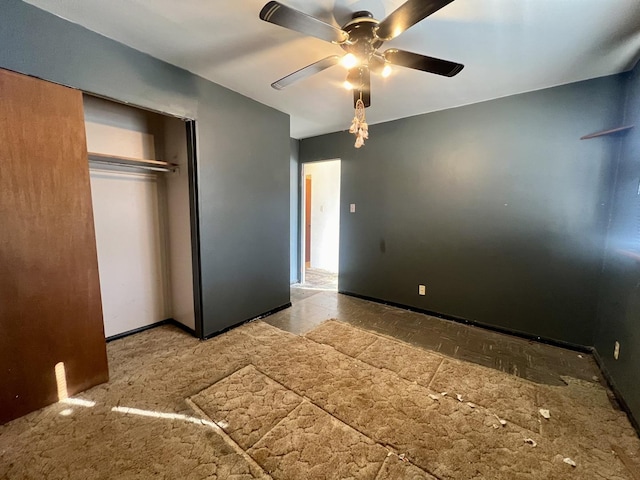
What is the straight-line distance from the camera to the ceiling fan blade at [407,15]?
1110mm

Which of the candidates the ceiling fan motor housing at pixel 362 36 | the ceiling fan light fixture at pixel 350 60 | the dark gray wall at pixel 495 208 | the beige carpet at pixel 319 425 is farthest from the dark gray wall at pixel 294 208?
the ceiling fan motor housing at pixel 362 36

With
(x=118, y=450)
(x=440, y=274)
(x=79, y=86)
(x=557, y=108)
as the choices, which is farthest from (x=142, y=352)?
(x=557, y=108)

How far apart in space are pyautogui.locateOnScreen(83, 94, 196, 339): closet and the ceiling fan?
5.28 feet

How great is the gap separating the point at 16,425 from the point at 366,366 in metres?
2.27

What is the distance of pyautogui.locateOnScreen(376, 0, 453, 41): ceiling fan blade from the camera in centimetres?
111

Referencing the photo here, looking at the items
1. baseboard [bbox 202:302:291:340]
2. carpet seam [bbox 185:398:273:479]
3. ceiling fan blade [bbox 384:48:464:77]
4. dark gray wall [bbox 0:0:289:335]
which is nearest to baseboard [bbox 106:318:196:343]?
baseboard [bbox 202:302:291:340]

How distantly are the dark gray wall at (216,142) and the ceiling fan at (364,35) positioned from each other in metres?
1.06

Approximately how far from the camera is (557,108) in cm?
247

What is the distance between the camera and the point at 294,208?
4586 mm

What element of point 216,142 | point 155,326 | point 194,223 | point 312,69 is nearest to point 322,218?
point 216,142

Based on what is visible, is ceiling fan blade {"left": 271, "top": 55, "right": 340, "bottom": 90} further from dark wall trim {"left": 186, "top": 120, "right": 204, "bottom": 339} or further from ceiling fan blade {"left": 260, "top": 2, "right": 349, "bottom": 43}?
dark wall trim {"left": 186, "top": 120, "right": 204, "bottom": 339}

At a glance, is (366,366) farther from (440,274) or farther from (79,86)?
(79,86)

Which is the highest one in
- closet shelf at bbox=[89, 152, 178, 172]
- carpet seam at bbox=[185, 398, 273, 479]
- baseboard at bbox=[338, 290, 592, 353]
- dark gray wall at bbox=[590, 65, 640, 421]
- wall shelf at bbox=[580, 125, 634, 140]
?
wall shelf at bbox=[580, 125, 634, 140]

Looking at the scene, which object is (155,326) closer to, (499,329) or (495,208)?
(499,329)
